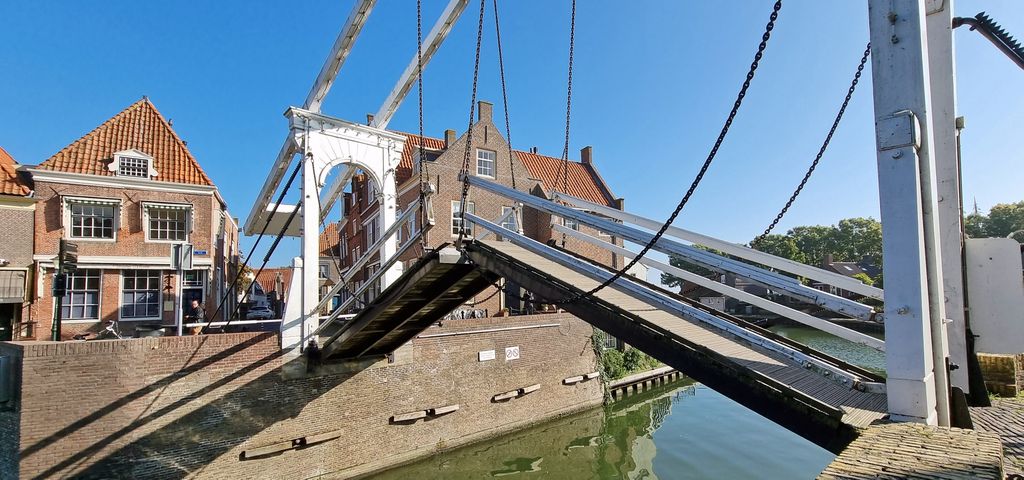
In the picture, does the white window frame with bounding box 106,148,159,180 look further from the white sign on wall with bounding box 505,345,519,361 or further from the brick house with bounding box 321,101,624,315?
the white sign on wall with bounding box 505,345,519,361

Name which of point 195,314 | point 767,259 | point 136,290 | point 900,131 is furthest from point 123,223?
point 900,131

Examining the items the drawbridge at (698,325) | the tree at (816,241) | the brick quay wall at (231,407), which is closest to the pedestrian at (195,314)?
the brick quay wall at (231,407)

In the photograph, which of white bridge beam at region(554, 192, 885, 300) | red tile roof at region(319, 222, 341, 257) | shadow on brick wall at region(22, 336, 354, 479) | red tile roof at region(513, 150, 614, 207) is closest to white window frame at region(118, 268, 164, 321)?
shadow on brick wall at region(22, 336, 354, 479)

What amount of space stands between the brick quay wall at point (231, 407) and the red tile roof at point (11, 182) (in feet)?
20.5

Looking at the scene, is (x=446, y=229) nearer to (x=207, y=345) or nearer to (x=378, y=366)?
(x=378, y=366)

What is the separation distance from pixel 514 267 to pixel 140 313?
13.0 metres

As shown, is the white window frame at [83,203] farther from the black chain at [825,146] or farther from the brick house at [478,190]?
the black chain at [825,146]

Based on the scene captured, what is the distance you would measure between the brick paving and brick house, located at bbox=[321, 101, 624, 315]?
12541mm

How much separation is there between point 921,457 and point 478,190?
64.7ft

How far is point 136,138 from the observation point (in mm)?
15664

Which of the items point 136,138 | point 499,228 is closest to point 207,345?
point 499,228

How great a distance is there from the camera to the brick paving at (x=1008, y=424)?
2.90 metres

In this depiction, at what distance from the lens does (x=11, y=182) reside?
13391 millimetres

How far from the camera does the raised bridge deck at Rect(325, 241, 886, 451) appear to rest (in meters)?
3.85
